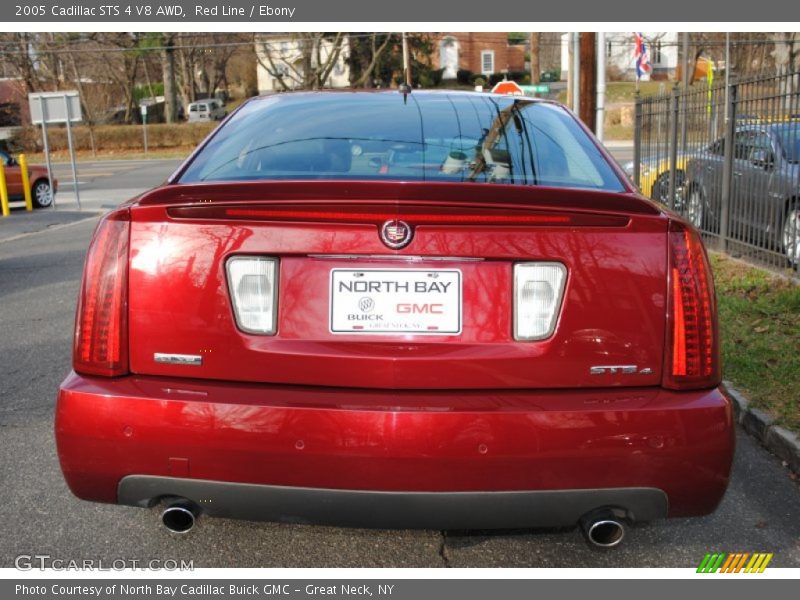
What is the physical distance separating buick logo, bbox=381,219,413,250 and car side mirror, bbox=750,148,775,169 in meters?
7.02

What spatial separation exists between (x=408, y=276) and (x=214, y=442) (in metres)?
0.74

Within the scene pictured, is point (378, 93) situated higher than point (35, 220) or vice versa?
point (378, 93)

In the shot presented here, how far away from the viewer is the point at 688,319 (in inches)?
105

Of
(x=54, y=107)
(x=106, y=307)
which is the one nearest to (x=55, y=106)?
(x=54, y=107)

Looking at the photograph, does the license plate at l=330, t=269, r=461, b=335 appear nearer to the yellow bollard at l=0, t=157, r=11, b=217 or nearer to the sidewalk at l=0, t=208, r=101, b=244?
the sidewalk at l=0, t=208, r=101, b=244

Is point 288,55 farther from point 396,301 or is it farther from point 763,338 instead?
point 396,301

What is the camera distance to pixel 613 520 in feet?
8.75

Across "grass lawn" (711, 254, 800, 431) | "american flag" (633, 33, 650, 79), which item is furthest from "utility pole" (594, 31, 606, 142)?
"grass lawn" (711, 254, 800, 431)

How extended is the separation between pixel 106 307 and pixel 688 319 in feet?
5.82

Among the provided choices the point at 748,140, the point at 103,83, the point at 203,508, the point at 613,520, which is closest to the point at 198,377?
the point at 203,508

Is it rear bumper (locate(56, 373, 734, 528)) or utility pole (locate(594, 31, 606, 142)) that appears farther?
utility pole (locate(594, 31, 606, 142))

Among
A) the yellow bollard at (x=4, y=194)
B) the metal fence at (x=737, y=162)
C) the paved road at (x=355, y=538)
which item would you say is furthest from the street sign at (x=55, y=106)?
the paved road at (x=355, y=538)

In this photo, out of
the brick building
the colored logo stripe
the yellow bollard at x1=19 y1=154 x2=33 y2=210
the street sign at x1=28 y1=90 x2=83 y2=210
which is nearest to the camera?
the colored logo stripe

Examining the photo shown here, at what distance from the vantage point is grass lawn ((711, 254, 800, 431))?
4.89 meters
